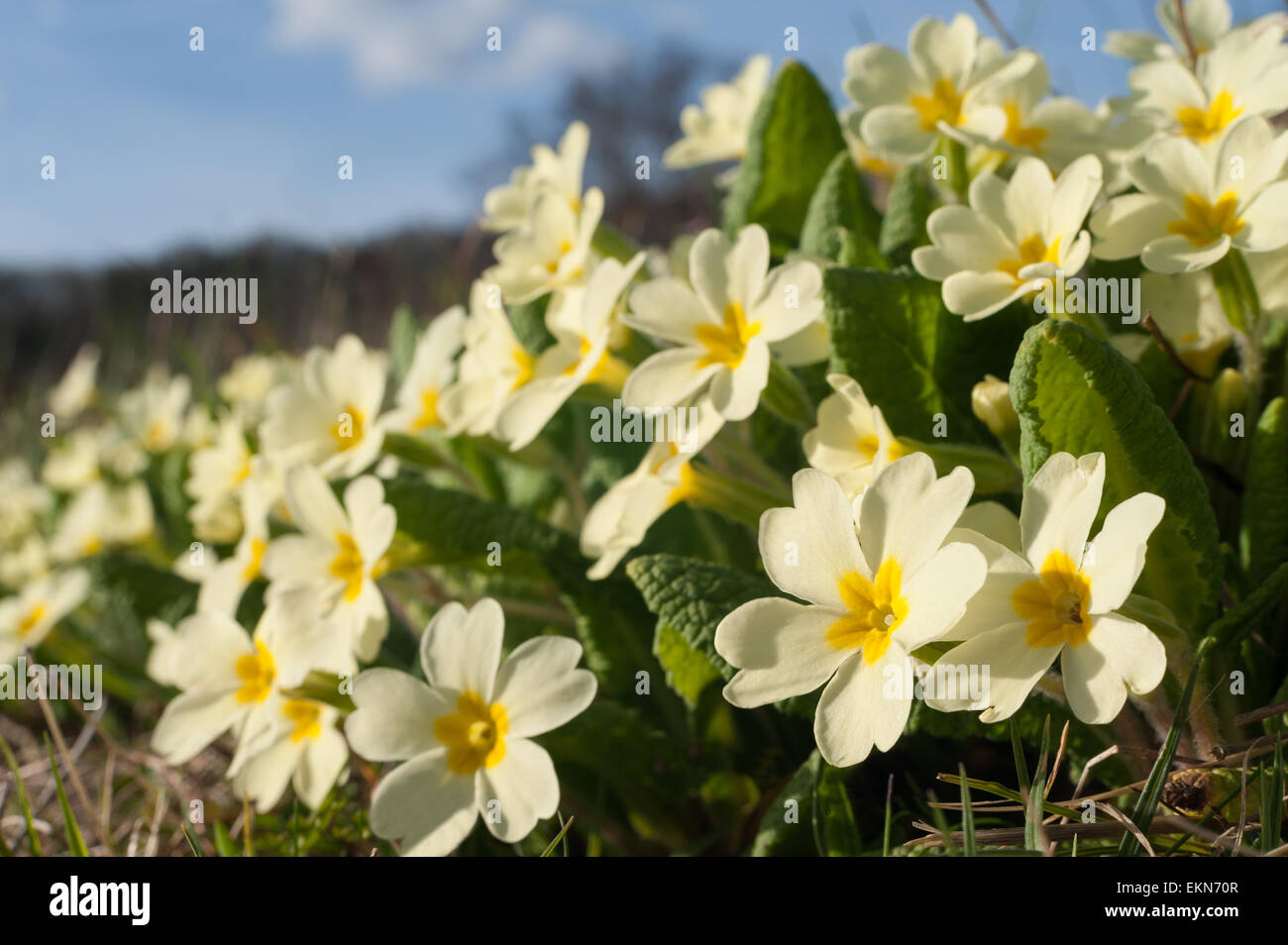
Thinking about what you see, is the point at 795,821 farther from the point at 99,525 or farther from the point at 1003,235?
the point at 99,525

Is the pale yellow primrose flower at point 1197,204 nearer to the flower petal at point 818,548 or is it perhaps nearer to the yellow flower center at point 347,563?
the flower petal at point 818,548

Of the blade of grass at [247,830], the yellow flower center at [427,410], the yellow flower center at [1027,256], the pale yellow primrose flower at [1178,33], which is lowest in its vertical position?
the blade of grass at [247,830]

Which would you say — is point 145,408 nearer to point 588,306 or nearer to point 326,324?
point 326,324

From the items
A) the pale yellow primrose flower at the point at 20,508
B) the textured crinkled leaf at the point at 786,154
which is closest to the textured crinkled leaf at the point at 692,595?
the textured crinkled leaf at the point at 786,154

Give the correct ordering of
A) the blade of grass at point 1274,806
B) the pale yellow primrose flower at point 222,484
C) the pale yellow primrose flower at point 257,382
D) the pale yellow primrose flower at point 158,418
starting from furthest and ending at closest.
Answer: the pale yellow primrose flower at point 257,382 → the pale yellow primrose flower at point 158,418 → the pale yellow primrose flower at point 222,484 → the blade of grass at point 1274,806

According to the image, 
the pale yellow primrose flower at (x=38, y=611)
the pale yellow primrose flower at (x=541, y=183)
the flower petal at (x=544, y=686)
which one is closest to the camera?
the flower petal at (x=544, y=686)

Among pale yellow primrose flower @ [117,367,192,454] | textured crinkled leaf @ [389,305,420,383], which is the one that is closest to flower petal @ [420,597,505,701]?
textured crinkled leaf @ [389,305,420,383]

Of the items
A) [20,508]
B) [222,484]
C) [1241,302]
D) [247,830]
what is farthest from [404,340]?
[20,508]
